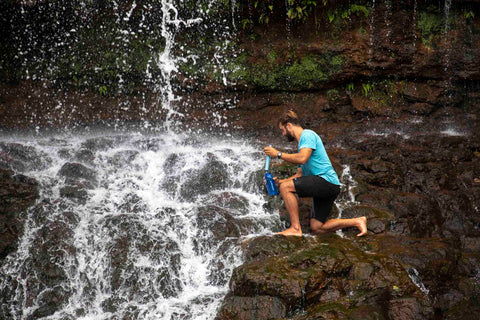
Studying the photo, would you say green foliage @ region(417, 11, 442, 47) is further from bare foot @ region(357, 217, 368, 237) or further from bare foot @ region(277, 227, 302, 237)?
bare foot @ region(277, 227, 302, 237)

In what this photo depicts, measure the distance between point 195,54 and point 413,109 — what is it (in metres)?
6.30

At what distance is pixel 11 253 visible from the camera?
687cm

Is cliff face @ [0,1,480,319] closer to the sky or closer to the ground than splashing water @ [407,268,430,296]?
closer to the sky

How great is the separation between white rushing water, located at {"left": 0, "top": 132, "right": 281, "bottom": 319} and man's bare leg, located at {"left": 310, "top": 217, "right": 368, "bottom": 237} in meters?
0.87

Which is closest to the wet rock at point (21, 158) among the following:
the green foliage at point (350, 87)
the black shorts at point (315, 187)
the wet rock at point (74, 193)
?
the wet rock at point (74, 193)

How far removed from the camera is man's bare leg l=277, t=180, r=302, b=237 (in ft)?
22.0

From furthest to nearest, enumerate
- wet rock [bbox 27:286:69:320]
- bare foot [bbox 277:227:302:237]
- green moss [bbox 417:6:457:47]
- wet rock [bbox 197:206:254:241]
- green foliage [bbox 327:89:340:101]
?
green foliage [bbox 327:89:340:101] → green moss [bbox 417:6:457:47] → wet rock [bbox 197:206:254:241] → bare foot [bbox 277:227:302:237] → wet rock [bbox 27:286:69:320]

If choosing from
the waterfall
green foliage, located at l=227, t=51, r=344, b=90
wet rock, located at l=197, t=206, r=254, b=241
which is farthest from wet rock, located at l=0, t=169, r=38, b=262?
green foliage, located at l=227, t=51, r=344, b=90

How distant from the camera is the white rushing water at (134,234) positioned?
21.0 ft

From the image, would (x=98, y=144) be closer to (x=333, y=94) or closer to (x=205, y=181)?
(x=205, y=181)

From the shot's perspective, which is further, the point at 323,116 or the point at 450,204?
the point at 323,116

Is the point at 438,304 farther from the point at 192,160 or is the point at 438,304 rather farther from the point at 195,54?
the point at 195,54

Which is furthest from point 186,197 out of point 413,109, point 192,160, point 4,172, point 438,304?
point 413,109

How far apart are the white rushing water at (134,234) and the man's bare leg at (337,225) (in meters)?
0.87
